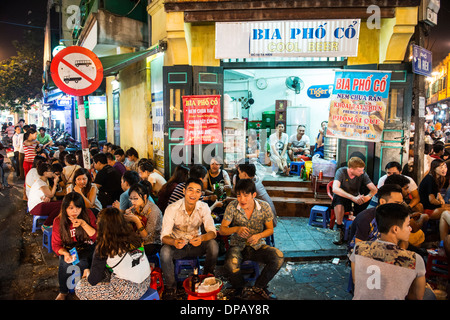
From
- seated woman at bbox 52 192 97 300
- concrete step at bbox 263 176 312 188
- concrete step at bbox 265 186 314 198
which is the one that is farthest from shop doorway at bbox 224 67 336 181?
seated woman at bbox 52 192 97 300

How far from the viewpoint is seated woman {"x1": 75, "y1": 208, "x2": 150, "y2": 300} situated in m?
3.49

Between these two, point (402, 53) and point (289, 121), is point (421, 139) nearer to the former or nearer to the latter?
point (402, 53)

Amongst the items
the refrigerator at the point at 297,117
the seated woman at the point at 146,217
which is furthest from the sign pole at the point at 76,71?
the refrigerator at the point at 297,117

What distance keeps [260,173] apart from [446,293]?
6101mm

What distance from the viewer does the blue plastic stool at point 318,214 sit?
7.13 metres

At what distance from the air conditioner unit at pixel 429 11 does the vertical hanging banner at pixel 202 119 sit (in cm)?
504

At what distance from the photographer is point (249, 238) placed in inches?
175

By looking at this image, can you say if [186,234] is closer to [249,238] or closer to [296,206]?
[249,238]

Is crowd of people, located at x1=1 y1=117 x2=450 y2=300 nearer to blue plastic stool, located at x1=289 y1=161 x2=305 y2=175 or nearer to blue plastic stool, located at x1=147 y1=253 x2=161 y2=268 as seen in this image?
blue plastic stool, located at x1=147 y1=253 x2=161 y2=268

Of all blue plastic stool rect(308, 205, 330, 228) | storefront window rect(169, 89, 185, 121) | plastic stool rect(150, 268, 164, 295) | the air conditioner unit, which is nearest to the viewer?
plastic stool rect(150, 268, 164, 295)

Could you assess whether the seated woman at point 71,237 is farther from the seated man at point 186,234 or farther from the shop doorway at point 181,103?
the shop doorway at point 181,103

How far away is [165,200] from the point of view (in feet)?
19.8

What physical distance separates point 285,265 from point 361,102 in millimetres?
4212

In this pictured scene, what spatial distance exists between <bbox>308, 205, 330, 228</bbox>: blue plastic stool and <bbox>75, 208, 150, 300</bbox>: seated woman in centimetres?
460
